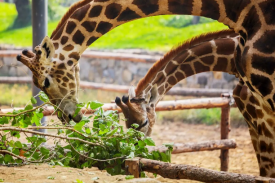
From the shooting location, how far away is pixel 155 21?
13711 millimetres

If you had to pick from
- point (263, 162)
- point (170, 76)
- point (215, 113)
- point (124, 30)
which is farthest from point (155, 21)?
point (263, 162)

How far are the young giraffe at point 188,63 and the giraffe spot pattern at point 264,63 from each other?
56.0 inches

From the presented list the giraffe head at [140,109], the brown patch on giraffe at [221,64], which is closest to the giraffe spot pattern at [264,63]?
the giraffe head at [140,109]

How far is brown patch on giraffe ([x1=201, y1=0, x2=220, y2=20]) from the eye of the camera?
3.00 m

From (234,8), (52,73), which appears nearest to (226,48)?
(234,8)

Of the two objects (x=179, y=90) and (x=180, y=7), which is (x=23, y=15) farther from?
(x=180, y=7)

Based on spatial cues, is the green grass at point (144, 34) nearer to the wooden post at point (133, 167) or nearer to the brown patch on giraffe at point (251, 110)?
the brown patch on giraffe at point (251, 110)

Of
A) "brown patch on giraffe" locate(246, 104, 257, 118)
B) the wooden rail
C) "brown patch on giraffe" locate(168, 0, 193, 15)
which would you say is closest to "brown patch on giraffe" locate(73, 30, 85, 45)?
"brown patch on giraffe" locate(168, 0, 193, 15)

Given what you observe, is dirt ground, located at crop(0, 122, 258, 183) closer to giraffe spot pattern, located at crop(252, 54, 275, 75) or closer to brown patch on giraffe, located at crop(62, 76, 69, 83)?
giraffe spot pattern, located at crop(252, 54, 275, 75)

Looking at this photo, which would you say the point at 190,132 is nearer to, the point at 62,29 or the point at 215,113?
the point at 215,113

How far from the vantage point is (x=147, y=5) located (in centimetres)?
344

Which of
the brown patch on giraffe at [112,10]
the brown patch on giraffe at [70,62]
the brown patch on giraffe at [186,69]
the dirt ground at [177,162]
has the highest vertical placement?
the brown patch on giraffe at [112,10]

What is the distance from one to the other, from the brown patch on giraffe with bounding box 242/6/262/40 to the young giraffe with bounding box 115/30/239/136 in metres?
1.32

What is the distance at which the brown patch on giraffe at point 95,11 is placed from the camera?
3.70 meters
